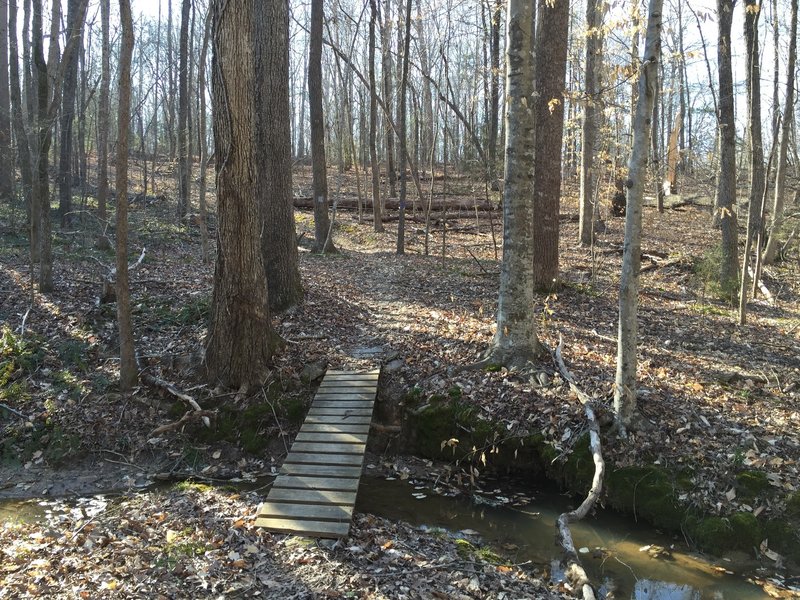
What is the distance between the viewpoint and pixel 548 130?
388 inches

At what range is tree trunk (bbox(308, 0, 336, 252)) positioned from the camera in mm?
13867

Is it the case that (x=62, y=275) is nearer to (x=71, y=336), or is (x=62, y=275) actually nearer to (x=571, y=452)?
(x=71, y=336)

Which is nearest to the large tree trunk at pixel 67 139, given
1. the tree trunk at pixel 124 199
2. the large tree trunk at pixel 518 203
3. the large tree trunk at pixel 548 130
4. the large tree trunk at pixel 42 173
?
the large tree trunk at pixel 42 173

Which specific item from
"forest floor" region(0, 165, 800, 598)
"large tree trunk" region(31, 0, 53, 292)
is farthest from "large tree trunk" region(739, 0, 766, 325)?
"large tree trunk" region(31, 0, 53, 292)

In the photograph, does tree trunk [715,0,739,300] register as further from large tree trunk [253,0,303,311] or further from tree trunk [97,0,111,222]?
tree trunk [97,0,111,222]

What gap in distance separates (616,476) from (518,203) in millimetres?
3314

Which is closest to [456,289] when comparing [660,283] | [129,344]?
[660,283]

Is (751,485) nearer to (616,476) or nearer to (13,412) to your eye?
(616,476)

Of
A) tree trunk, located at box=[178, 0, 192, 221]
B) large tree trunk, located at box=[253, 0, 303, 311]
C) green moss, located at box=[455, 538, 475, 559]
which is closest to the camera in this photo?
green moss, located at box=[455, 538, 475, 559]

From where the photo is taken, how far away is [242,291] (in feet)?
A: 23.3

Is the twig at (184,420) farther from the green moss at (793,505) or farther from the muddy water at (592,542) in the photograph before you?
the green moss at (793,505)

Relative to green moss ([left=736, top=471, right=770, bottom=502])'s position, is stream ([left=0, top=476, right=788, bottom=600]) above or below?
below

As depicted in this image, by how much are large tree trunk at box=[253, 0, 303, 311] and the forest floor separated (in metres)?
0.64

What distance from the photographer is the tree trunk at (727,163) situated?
11.2m
